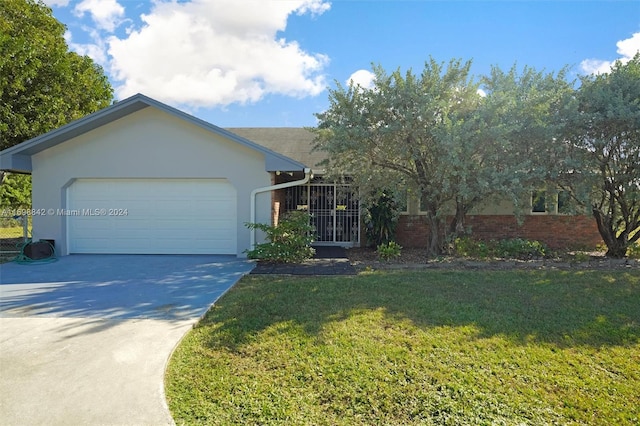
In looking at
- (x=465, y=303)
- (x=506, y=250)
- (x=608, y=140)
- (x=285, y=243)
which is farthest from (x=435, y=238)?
(x=608, y=140)

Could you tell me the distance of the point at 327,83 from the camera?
8797mm

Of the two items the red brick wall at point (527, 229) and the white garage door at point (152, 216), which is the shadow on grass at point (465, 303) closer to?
the white garage door at point (152, 216)

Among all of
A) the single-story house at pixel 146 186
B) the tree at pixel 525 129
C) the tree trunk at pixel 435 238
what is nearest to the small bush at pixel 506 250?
the tree trunk at pixel 435 238

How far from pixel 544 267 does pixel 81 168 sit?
1244 cm

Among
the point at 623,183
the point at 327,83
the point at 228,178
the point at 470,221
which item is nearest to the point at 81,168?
the point at 228,178

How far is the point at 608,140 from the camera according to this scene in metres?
8.45

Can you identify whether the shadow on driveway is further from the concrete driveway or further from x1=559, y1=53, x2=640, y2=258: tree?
x1=559, y1=53, x2=640, y2=258: tree

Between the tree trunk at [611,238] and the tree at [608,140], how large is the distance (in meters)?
0.51

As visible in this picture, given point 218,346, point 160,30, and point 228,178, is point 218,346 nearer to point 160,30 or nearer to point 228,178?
point 228,178

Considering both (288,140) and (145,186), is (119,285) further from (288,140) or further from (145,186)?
(288,140)

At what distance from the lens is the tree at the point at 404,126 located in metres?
7.86

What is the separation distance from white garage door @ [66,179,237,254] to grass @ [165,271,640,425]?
4.40m

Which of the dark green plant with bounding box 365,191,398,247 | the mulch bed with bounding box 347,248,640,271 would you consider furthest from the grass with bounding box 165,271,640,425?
the dark green plant with bounding box 365,191,398,247

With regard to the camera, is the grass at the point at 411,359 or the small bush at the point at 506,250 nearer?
the grass at the point at 411,359
